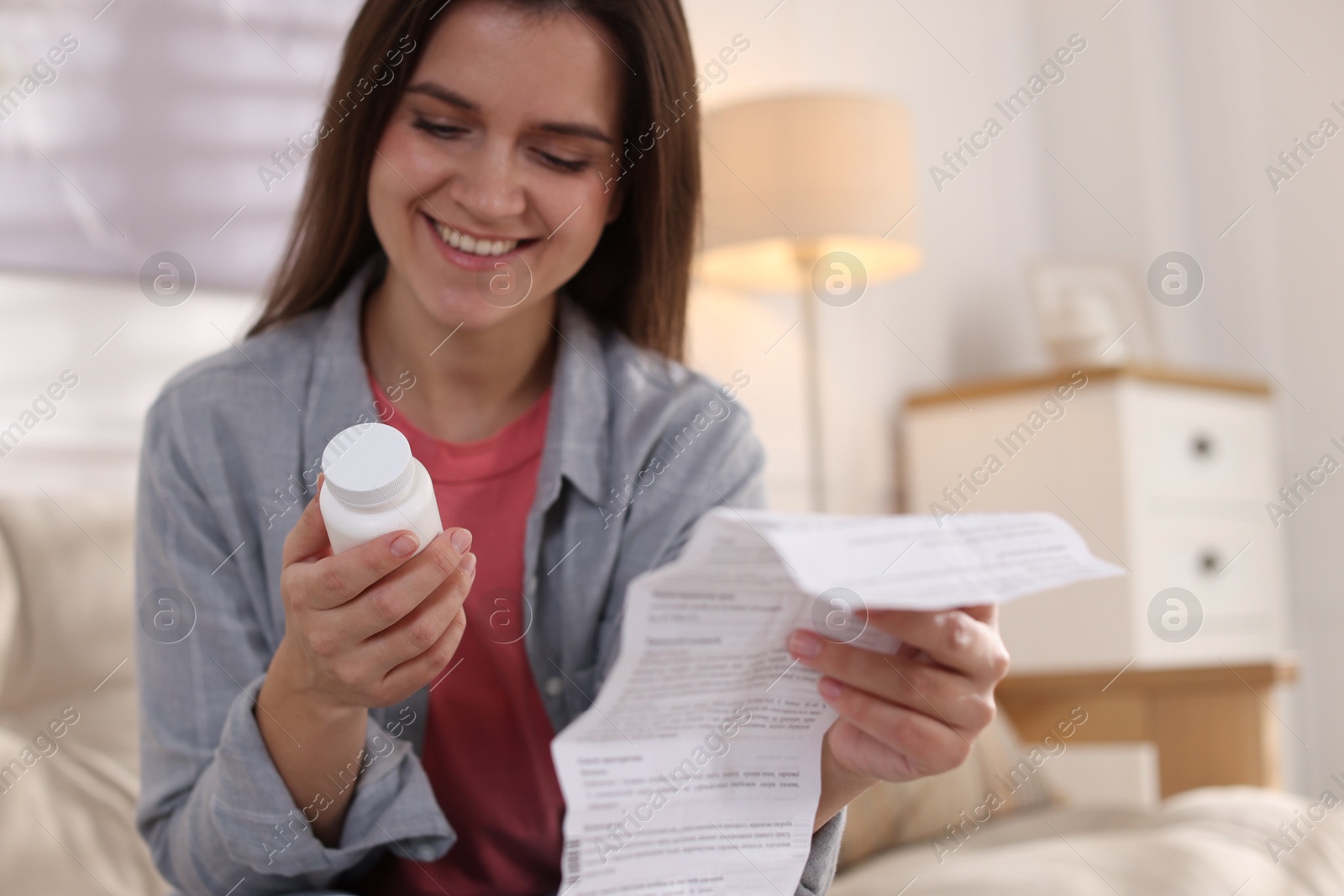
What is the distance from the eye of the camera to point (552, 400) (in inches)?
38.2

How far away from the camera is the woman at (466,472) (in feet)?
2.42

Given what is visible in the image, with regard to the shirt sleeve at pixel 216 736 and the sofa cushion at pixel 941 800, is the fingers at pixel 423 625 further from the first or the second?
the sofa cushion at pixel 941 800

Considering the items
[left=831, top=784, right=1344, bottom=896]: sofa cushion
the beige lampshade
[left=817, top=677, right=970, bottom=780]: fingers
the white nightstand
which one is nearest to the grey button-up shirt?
[left=817, top=677, right=970, bottom=780]: fingers

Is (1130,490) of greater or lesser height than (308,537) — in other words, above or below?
below

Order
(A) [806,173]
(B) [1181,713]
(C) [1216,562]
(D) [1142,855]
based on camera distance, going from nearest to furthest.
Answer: (D) [1142,855], (B) [1181,713], (A) [806,173], (C) [1216,562]

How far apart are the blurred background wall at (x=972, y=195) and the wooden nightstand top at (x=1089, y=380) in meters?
0.13

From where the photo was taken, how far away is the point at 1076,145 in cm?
298

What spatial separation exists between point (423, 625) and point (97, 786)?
630 millimetres

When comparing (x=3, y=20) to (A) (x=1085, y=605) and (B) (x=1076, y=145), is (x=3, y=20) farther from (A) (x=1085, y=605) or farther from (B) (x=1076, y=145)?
(B) (x=1076, y=145)

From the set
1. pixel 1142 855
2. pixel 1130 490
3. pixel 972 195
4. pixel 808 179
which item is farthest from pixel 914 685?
pixel 972 195

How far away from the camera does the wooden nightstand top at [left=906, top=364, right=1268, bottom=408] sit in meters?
2.15

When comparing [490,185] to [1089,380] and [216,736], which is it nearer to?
[216,736]

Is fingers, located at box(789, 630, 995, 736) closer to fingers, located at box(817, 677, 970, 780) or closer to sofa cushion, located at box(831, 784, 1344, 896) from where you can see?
fingers, located at box(817, 677, 970, 780)

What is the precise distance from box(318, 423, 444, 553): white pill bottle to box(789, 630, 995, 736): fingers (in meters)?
0.25
